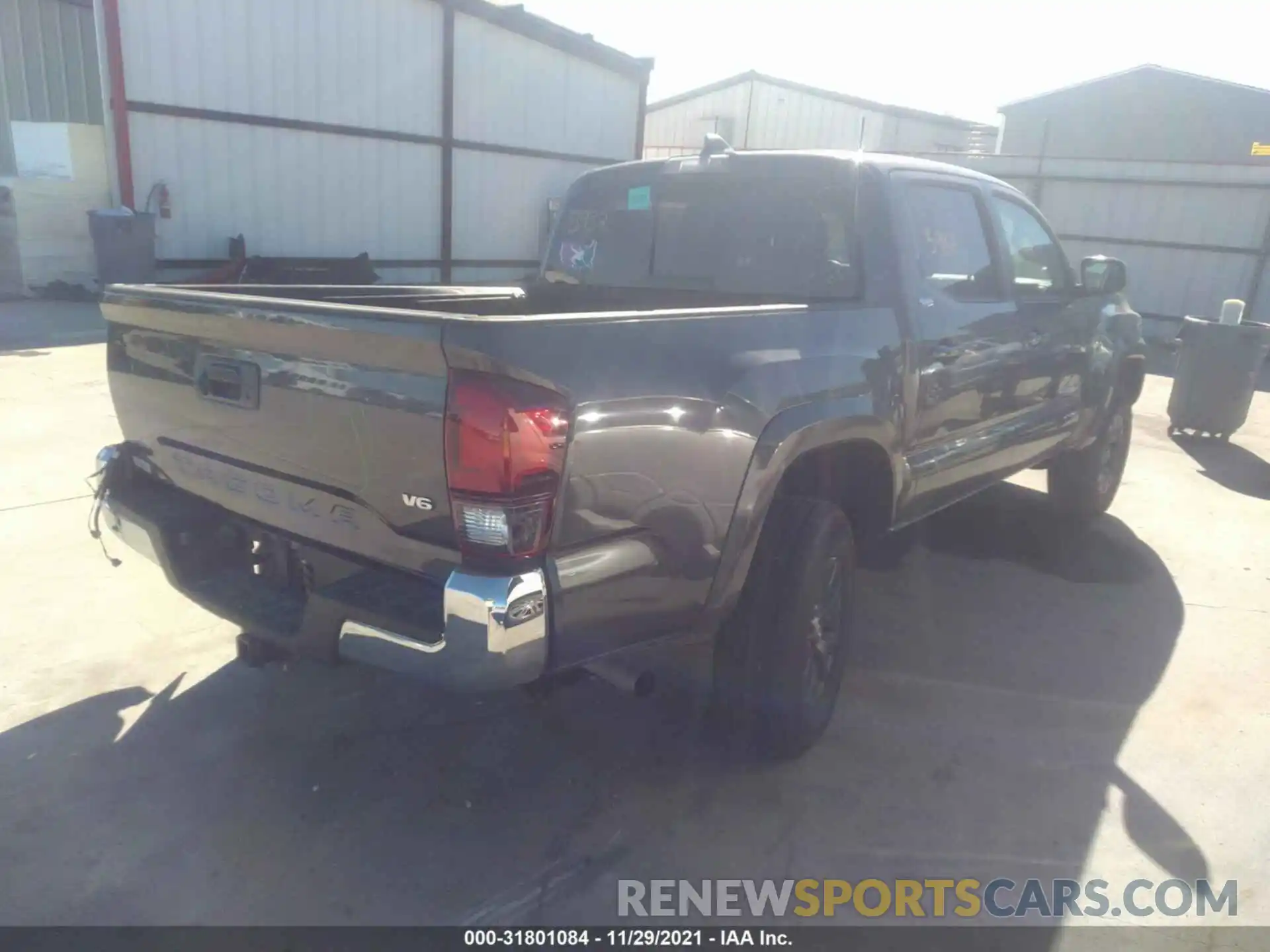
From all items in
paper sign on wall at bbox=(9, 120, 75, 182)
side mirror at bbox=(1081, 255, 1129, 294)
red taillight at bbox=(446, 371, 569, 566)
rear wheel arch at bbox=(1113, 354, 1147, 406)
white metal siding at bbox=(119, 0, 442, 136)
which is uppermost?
white metal siding at bbox=(119, 0, 442, 136)

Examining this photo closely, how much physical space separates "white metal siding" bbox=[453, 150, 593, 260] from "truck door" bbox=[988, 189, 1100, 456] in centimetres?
1183

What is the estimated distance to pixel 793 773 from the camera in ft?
9.94

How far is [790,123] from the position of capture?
1058 inches

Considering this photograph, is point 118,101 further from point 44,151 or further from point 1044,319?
point 1044,319

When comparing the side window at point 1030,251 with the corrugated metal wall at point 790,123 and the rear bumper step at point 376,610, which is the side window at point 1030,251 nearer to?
the rear bumper step at point 376,610

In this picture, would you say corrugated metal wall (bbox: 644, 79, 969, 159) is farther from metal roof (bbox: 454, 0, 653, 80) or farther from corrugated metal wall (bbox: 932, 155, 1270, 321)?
corrugated metal wall (bbox: 932, 155, 1270, 321)

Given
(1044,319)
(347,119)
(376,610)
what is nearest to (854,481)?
(1044,319)

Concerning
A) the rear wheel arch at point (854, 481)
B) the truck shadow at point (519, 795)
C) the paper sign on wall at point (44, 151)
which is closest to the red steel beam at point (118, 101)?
the paper sign on wall at point (44, 151)

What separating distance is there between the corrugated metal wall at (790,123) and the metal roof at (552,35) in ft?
23.0

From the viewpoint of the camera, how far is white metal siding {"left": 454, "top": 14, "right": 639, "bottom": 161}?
1480cm

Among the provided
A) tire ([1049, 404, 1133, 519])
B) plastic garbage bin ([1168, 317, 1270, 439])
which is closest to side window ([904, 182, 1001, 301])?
tire ([1049, 404, 1133, 519])

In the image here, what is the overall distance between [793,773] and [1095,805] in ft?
3.00

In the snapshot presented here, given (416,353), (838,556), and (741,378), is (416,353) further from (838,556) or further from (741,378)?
(838,556)

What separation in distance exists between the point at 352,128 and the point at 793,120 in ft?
54.7
